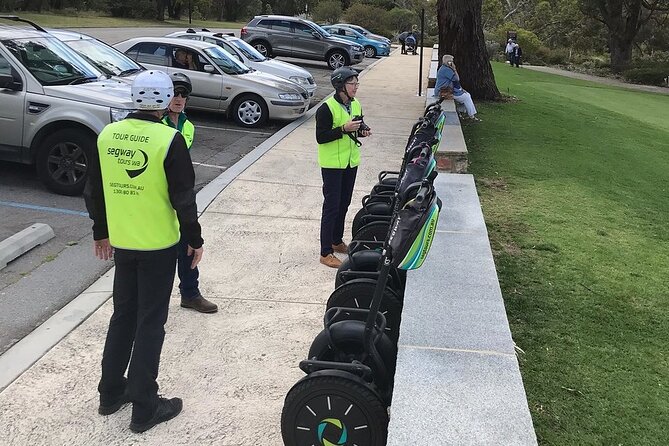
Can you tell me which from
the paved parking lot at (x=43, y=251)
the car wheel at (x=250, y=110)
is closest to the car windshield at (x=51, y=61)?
the paved parking lot at (x=43, y=251)

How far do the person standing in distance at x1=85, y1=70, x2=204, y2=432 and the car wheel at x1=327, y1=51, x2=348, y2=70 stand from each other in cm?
2259

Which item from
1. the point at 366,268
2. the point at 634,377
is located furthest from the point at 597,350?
the point at 366,268

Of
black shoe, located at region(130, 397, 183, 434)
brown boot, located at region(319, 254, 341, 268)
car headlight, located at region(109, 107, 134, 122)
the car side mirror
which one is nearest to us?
black shoe, located at region(130, 397, 183, 434)

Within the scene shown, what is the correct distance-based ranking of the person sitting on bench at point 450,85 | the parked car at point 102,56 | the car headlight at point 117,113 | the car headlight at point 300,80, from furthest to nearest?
the car headlight at point 300,80 < the person sitting on bench at point 450,85 < the parked car at point 102,56 < the car headlight at point 117,113

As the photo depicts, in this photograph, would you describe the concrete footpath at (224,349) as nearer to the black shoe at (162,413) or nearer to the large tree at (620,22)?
the black shoe at (162,413)

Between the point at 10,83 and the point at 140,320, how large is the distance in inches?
217

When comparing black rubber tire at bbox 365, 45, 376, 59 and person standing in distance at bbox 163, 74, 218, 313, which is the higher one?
black rubber tire at bbox 365, 45, 376, 59

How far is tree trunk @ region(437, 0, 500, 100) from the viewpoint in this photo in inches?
621

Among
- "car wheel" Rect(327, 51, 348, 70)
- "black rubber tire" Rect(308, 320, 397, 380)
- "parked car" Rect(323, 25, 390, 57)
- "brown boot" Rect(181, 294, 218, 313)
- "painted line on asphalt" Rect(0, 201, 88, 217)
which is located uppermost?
"parked car" Rect(323, 25, 390, 57)

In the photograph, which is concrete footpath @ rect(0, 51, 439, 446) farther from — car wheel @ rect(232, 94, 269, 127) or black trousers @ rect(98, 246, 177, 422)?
car wheel @ rect(232, 94, 269, 127)

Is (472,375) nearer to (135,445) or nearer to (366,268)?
(366,268)

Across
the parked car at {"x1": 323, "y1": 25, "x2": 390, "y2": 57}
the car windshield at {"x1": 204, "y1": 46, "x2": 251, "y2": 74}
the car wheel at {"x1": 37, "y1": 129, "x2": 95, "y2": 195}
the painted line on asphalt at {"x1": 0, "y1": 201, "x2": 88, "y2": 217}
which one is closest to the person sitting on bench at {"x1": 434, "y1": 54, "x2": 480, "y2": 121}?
the car windshield at {"x1": 204, "y1": 46, "x2": 251, "y2": 74}

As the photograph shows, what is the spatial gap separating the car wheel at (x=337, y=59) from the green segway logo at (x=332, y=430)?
23340 mm

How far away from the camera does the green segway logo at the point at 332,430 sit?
304 centimetres
